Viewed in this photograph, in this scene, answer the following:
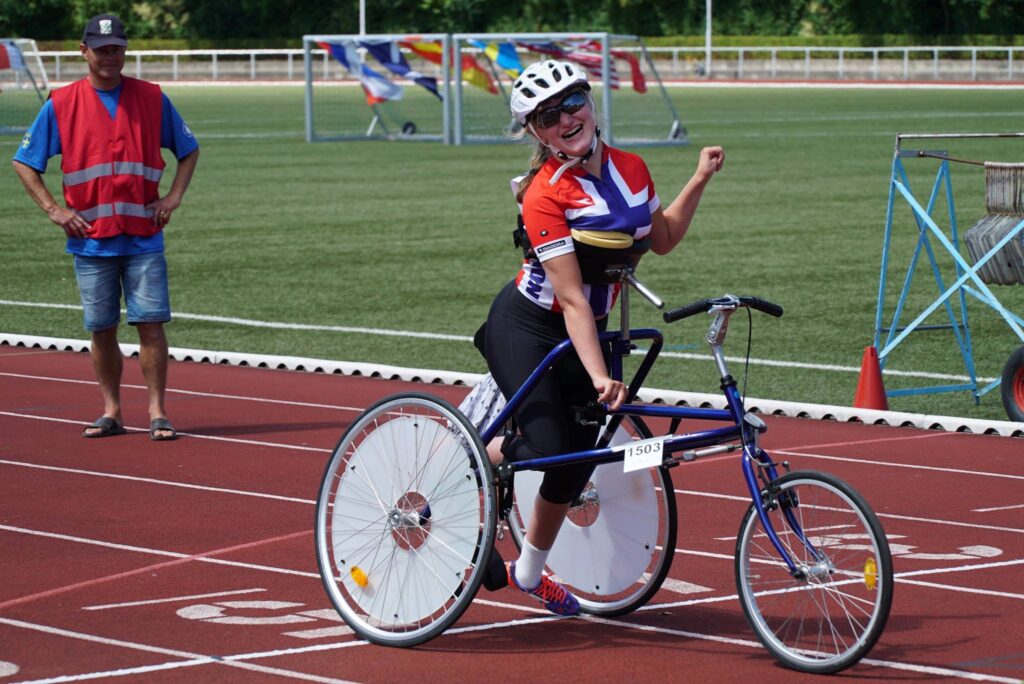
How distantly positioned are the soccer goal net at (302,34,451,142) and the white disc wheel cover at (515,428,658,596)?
30.0 meters

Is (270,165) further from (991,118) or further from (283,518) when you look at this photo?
(283,518)

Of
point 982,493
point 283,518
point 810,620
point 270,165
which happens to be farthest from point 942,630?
point 270,165

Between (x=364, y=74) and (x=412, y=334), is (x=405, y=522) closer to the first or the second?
(x=412, y=334)

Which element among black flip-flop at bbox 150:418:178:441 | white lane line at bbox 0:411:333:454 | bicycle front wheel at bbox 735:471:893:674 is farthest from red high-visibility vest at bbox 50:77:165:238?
bicycle front wheel at bbox 735:471:893:674

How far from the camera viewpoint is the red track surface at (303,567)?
5809 mm

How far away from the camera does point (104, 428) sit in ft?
32.1

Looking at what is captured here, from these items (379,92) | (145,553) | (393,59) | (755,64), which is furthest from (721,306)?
(755,64)

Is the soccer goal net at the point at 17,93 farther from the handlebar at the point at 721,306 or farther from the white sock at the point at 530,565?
the handlebar at the point at 721,306

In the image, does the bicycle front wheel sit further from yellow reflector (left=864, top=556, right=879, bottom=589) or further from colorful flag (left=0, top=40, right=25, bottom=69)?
colorful flag (left=0, top=40, right=25, bottom=69)

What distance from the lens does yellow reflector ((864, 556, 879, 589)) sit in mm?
5387

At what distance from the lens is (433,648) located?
6.01 m

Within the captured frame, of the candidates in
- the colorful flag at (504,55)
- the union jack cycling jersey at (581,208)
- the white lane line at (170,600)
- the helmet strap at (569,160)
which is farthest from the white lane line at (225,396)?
the colorful flag at (504,55)

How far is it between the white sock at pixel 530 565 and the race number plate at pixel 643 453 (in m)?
0.49

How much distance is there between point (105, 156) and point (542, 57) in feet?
96.0
